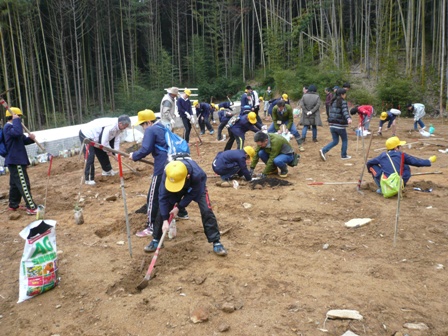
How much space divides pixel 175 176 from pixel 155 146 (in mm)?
→ 1032

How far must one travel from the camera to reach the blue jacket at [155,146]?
15.1ft

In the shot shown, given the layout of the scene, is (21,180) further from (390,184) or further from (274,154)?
(390,184)

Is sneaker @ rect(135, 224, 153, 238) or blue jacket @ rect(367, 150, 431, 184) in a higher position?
blue jacket @ rect(367, 150, 431, 184)

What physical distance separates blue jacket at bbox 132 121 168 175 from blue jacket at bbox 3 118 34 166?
6.98 ft

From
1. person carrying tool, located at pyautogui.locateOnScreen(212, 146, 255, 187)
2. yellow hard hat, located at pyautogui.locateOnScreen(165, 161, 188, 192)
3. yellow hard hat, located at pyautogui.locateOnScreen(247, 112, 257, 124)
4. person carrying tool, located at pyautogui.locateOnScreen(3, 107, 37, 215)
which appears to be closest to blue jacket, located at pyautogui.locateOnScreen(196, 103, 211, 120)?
yellow hard hat, located at pyautogui.locateOnScreen(247, 112, 257, 124)

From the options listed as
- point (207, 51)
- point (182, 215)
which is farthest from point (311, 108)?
point (207, 51)

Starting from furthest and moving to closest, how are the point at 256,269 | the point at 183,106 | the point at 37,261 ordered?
the point at 183,106 → the point at 256,269 → the point at 37,261

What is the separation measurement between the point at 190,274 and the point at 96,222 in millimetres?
2190

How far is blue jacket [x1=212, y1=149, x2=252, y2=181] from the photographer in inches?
267

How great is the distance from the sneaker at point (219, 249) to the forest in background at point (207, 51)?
542 inches

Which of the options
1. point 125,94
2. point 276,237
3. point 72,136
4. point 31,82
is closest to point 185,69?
point 125,94

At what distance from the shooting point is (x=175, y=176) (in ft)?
12.4

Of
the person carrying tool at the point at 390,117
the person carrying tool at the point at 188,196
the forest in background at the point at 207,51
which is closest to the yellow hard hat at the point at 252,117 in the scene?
the person carrying tool at the point at 188,196

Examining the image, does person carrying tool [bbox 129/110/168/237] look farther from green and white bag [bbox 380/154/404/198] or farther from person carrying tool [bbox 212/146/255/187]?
green and white bag [bbox 380/154/404/198]
